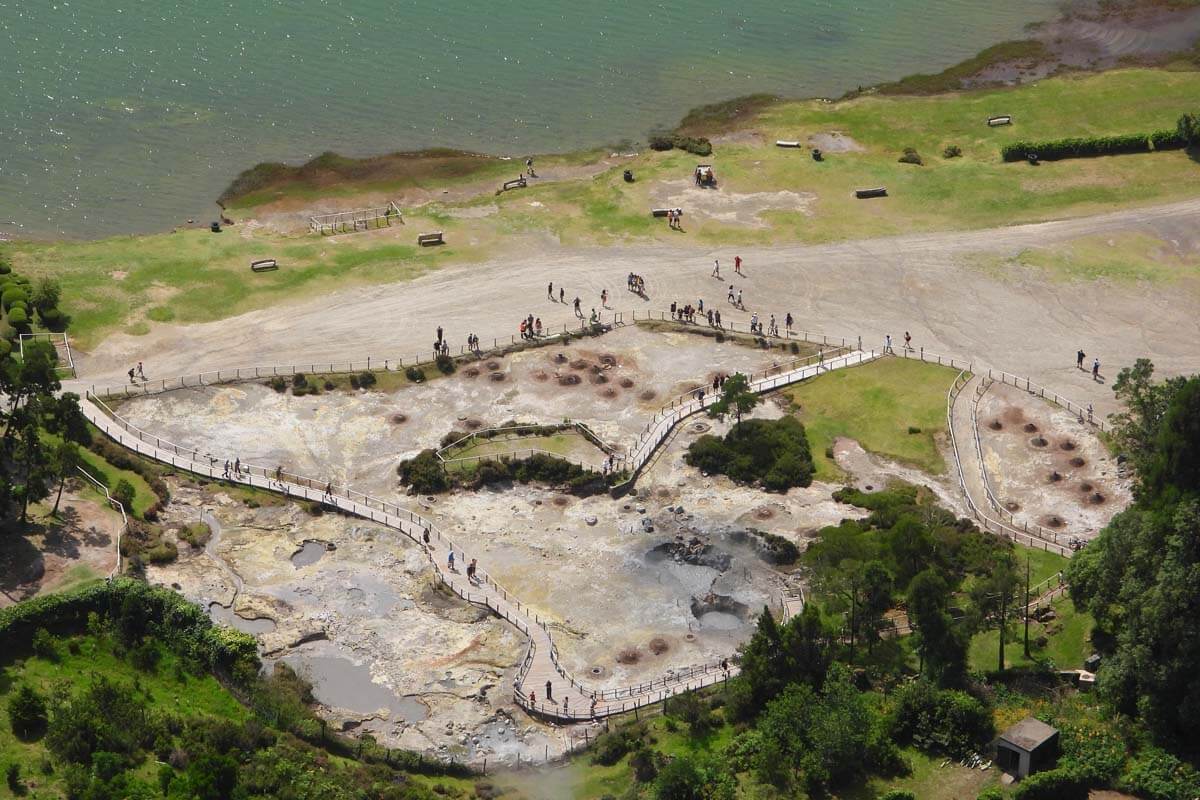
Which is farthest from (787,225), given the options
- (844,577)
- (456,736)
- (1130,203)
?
(456,736)

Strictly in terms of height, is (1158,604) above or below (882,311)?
below

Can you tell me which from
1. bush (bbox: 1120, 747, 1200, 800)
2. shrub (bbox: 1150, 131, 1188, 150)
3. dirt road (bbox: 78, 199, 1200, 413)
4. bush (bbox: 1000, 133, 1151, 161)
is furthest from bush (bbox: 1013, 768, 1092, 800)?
shrub (bbox: 1150, 131, 1188, 150)

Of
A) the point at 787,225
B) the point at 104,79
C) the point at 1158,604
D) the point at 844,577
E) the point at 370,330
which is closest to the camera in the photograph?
the point at 1158,604

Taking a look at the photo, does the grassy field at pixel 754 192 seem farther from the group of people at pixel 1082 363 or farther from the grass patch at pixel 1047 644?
the grass patch at pixel 1047 644

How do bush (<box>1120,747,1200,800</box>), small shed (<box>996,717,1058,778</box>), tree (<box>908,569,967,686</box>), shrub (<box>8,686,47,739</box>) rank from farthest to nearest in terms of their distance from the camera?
1. tree (<box>908,569,967,686</box>)
2. small shed (<box>996,717,1058,778</box>)
3. bush (<box>1120,747,1200,800</box>)
4. shrub (<box>8,686,47,739</box>)

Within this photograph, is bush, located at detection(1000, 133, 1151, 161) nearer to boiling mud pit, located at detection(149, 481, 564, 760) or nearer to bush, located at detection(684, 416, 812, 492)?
bush, located at detection(684, 416, 812, 492)

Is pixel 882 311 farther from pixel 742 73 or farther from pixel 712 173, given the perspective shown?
pixel 742 73
